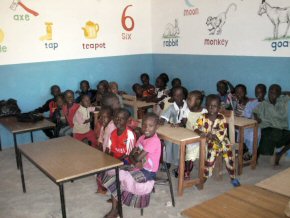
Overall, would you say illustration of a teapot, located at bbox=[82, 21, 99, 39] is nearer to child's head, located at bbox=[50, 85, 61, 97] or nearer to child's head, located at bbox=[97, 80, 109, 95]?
child's head, located at bbox=[97, 80, 109, 95]

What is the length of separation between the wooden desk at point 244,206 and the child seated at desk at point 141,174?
1221mm

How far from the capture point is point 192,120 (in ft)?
13.1

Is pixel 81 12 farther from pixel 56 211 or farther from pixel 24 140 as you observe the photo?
pixel 56 211

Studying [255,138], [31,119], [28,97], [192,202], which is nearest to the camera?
[192,202]

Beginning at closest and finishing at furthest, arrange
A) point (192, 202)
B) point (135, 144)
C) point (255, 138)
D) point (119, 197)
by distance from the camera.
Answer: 1. point (119, 197)
2. point (135, 144)
3. point (192, 202)
4. point (255, 138)

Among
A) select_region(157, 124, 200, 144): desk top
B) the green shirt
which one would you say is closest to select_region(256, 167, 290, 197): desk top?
select_region(157, 124, 200, 144): desk top

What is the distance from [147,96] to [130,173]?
3.21m

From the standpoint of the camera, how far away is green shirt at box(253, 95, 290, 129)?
4488 millimetres

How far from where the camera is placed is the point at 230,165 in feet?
12.6

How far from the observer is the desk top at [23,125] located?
4160 millimetres

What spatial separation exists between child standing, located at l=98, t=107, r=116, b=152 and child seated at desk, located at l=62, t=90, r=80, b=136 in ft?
4.52

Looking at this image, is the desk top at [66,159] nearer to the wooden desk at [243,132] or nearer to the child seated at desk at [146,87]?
the wooden desk at [243,132]

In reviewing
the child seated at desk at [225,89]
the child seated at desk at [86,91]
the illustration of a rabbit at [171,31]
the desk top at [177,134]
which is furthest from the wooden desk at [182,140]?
the illustration of a rabbit at [171,31]

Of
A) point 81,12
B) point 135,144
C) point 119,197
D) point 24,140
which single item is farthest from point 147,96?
point 119,197
